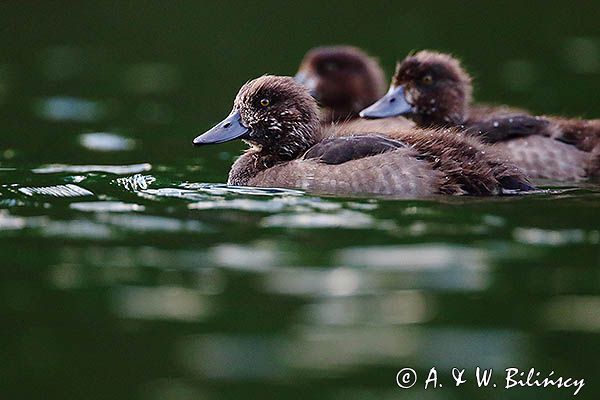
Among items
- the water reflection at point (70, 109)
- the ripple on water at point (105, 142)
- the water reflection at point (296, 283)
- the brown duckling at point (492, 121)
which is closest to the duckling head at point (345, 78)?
the brown duckling at point (492, 121)

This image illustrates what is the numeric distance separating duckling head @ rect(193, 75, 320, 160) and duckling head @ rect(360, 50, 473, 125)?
7.13 feet

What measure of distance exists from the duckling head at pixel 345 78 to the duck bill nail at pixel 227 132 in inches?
149

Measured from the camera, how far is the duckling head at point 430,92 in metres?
13.8

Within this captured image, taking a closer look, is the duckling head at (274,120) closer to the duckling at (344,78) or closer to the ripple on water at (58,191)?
the ripple on water at (58,191)

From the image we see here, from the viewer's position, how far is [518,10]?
20.7 meters

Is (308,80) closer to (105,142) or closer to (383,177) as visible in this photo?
(105,142)

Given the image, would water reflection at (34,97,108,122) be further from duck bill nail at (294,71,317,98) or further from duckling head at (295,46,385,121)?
duckling head at (295,46,385,121)

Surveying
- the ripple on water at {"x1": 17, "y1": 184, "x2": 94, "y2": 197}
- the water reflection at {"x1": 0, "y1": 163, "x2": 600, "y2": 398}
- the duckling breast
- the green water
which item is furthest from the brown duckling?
the ripple on water at {"x1": 17, "y1": 184, "x2": 94, "y2": 197}

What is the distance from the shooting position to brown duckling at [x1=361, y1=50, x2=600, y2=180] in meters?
12.9

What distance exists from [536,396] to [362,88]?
8.34 m

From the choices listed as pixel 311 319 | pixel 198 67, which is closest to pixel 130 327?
pixel 311 319

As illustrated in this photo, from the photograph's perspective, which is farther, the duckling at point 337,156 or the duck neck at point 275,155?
the duck neck at point 275,155

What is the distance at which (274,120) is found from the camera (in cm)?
1174

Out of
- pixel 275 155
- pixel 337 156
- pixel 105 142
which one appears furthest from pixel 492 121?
pixel 105 142
